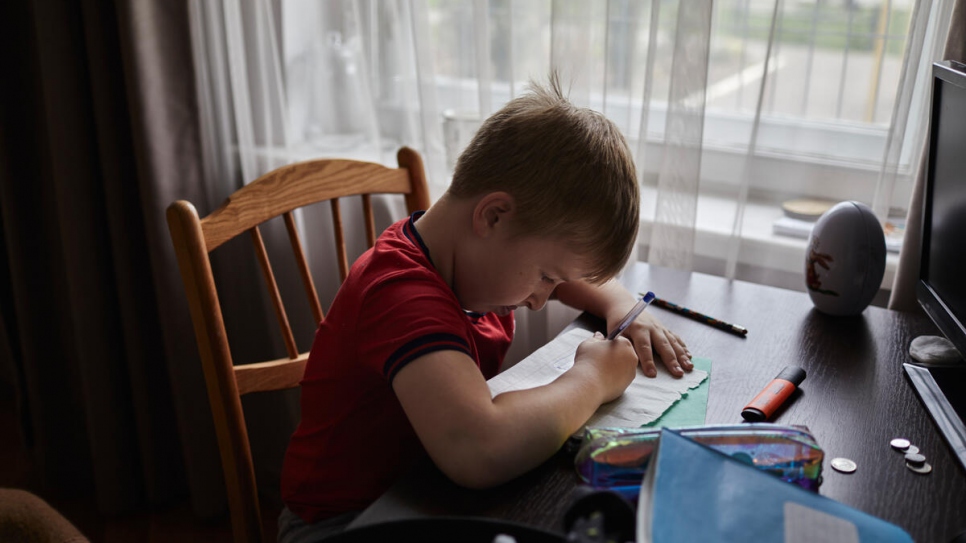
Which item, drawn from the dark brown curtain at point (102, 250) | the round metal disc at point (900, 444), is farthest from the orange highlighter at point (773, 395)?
the dark brown curtain at point (102, 250)

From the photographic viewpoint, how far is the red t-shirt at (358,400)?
0.79 meters

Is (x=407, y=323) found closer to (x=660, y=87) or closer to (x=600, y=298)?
(x=600, y=298)

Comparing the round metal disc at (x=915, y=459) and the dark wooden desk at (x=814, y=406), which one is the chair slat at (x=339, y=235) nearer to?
the dark wooden desk at (x=814, y=406)

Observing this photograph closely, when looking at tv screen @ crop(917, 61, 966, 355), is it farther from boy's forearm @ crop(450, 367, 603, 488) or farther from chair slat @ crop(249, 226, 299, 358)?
chair slat @ crop(249, 226, 299, 358)

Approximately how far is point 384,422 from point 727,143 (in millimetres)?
882

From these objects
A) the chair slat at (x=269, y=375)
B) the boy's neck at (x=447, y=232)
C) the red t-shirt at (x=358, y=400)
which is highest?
the boy's neck at (x=447, y=232)

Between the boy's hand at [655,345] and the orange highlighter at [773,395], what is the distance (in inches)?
3.8

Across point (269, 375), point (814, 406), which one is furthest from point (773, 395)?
point (269, 375)

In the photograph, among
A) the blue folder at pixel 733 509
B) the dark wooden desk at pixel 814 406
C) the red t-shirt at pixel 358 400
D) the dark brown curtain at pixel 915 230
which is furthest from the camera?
the dark brown curtain at pixel 915 230

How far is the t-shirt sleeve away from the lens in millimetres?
722

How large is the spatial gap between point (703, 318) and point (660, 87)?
0.45 m

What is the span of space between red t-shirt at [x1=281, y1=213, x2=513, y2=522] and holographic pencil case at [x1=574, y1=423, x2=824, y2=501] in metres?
0.18

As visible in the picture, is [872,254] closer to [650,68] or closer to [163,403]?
[650,68]

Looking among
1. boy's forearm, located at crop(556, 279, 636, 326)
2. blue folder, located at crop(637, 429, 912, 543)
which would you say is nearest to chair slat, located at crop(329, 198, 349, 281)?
boy's forearm, located at crop(556, 279, 636, 326)
